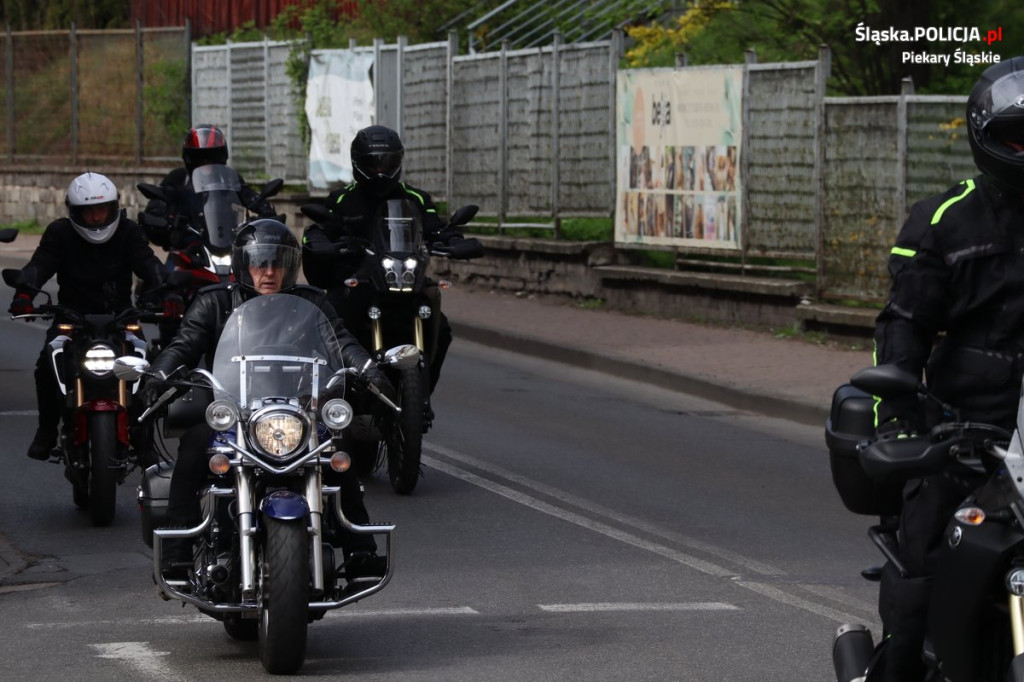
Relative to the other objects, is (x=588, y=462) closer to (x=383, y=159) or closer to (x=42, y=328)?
(x=383, y=159)

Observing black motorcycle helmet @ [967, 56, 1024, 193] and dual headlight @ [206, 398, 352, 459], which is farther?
dual headlight @ [206, 398, 352, 459]

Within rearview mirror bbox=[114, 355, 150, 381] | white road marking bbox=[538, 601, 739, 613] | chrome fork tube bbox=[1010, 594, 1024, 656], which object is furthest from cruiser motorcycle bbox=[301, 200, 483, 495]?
chrome fork tube bbox=[1010, 594, 1024, 656]

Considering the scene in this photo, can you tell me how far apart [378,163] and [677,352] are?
6128mm

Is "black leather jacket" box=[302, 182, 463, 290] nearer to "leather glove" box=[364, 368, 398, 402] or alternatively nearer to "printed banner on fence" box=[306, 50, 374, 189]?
"leather glove" box=[364, 368, 398, 402]

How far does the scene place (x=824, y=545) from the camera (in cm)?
875

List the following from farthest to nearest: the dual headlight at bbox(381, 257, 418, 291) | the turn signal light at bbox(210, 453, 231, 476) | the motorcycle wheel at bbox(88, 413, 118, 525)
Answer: the dual headlight at bbox(381, 257, 418, 291), the motorcycle wheel at bbox(88, 413, 118, 525), the turn signal light at bbox(210, 453, 231, 476)

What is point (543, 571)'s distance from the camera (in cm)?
802

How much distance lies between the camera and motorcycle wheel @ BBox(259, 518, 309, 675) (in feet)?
19.0

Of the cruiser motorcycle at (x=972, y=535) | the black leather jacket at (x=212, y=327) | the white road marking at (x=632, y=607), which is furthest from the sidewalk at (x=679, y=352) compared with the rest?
the cruiser motorcycle at (x=972, y=535)

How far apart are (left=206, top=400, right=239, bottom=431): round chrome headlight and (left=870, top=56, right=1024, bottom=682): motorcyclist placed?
2442mm

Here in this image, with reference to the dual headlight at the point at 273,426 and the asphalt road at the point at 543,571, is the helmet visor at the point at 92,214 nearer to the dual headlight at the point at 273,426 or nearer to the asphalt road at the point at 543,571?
the asphalt road at the point at 543,571

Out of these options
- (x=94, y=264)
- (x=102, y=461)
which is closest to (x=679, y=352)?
(x=94, y=264)

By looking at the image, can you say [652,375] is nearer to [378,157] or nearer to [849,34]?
[378,157]

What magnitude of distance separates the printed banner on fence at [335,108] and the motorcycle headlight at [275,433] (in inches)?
735
